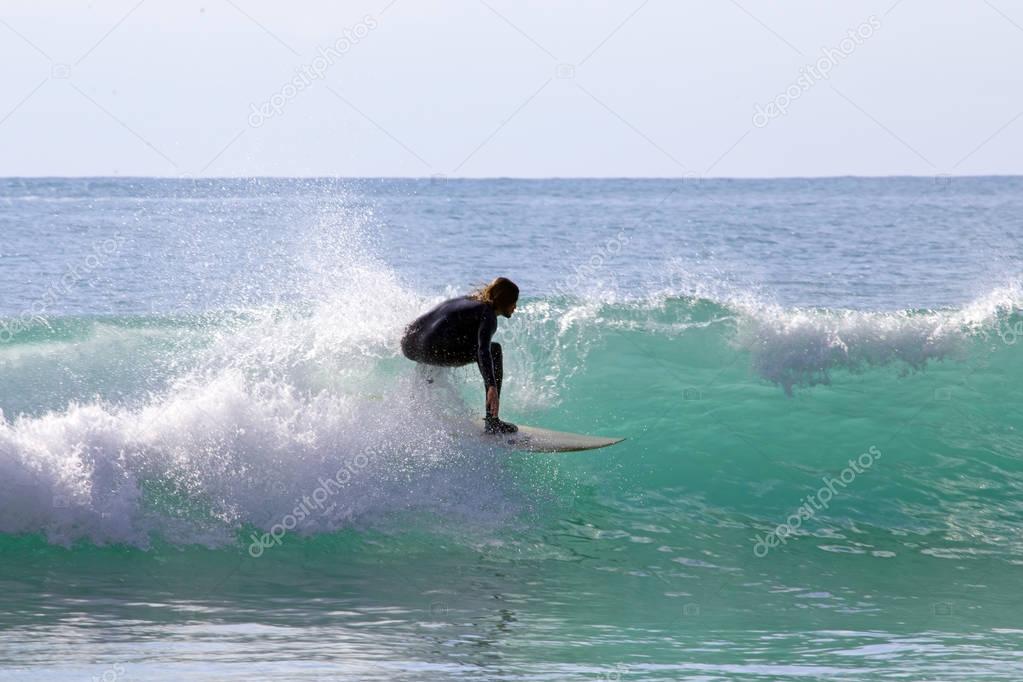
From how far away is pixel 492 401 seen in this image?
865cm

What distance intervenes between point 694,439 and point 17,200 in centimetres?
3557

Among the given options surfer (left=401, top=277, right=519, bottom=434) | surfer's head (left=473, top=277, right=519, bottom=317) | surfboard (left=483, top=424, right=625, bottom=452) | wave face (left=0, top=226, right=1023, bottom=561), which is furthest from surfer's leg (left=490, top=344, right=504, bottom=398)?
wave face (left=0, top=226, right=1023, bottom=561)

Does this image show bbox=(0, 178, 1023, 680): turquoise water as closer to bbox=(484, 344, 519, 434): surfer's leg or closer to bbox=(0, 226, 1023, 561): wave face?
bbox=(0, 226, 1023, 561): wave face

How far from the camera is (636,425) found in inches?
431

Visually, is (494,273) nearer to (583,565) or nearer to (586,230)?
(586,230)

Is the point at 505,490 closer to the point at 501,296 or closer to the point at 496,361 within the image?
the point at 496,361

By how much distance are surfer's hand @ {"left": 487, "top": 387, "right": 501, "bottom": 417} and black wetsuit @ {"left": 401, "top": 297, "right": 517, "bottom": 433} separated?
26 millimetres

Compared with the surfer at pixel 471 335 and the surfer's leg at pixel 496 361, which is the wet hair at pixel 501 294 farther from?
the surfer's leg at pixel 496 361

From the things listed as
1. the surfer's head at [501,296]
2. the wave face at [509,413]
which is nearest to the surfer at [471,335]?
the surfer's head at [501,296]

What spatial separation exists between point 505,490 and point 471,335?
118 cm

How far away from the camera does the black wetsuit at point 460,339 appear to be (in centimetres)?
848

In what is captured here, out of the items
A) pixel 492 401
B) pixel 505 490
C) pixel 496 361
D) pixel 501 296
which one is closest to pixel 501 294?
pixel 501 296

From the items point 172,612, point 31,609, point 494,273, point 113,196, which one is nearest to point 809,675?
point 172,612

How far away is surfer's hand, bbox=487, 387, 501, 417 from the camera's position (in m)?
8.61
